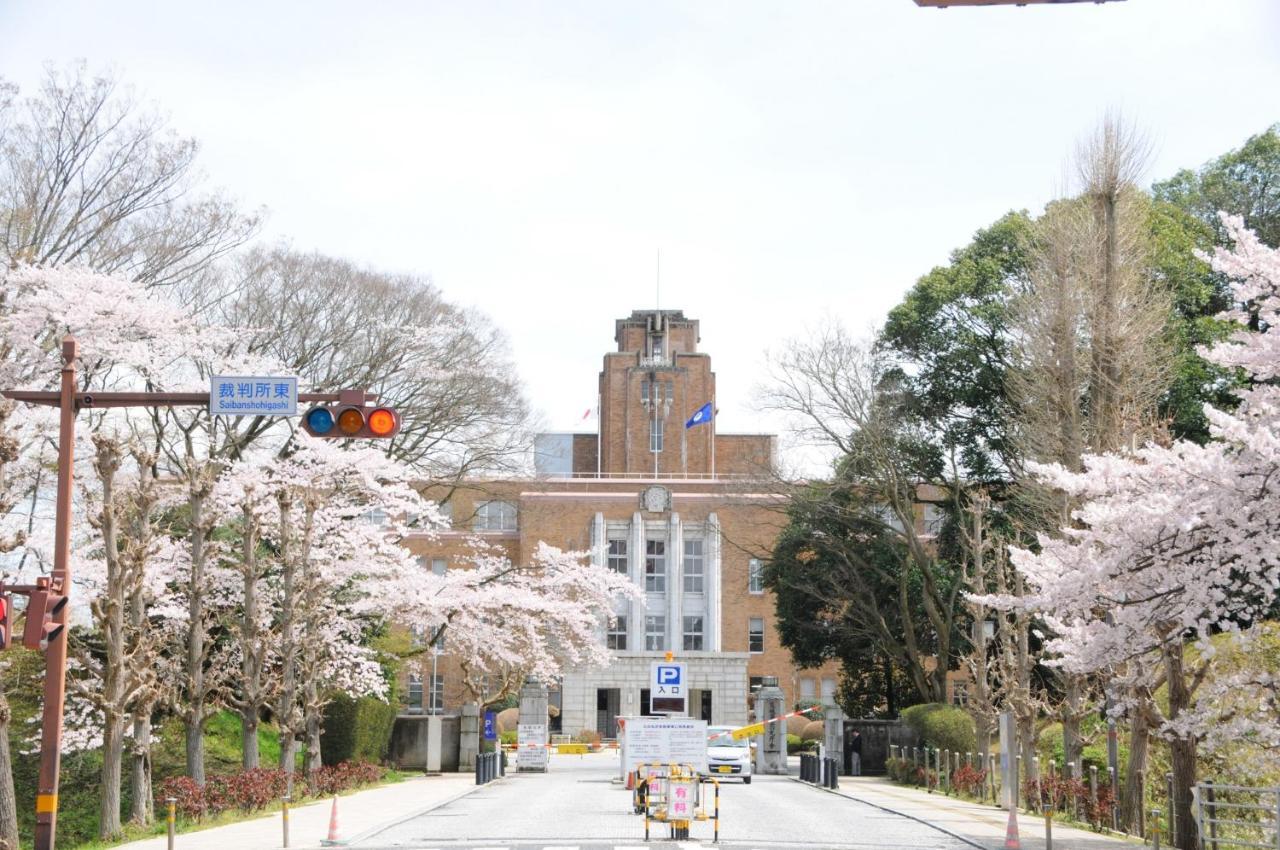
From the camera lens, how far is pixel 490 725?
47.1 m

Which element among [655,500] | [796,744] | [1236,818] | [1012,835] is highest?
[655,500]

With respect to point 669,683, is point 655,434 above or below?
above

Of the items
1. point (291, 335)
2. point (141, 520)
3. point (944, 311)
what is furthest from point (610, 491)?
point (141, 520)

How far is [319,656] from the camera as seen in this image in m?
37.0

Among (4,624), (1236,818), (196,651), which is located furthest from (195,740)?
(1236,818)

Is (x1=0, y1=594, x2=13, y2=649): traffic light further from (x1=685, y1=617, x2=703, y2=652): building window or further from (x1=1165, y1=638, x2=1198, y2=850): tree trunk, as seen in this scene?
(x1=685, y1=617, x2=703, y2=652): building window

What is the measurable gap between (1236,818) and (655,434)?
70.2 m

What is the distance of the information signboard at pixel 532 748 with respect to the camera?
148 feet

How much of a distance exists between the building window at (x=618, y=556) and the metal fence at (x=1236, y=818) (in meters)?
54.0

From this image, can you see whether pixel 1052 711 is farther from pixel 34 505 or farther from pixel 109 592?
pixel 34 505

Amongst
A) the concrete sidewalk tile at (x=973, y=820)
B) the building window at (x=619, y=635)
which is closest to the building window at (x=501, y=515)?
the building window at (x=619, y=635)

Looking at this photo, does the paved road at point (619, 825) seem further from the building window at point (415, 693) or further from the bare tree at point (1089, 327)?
the building window at point (415, 693)

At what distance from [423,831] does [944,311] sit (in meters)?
29.7

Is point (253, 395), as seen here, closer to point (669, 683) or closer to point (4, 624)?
point (4, 624)
